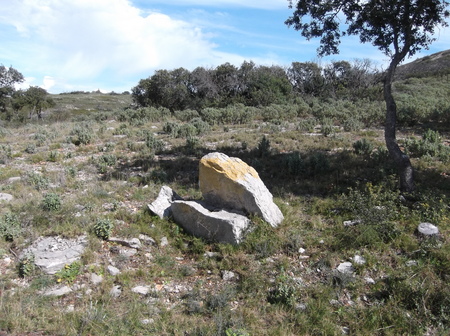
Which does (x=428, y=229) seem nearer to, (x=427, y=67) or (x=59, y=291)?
(x=59, y=291)

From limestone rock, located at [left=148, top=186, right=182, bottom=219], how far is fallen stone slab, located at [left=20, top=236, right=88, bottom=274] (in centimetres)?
146

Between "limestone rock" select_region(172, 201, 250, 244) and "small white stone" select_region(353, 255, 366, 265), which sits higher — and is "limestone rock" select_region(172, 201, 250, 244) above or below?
above

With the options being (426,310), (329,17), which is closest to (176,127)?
(329,17)

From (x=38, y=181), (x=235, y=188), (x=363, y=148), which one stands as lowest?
(x=38, y=181)

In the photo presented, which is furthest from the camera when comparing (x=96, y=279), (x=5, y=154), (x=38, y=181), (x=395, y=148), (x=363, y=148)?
(x=5, y=154)

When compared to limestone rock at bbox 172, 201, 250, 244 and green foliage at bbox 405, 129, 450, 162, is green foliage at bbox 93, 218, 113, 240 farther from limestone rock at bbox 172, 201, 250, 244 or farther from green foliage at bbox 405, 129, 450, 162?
green foliage at bbox 405, 129, 450, 162

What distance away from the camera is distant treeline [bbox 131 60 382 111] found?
27839mm

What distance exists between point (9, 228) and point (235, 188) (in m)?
4.18

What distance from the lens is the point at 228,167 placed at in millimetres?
6184

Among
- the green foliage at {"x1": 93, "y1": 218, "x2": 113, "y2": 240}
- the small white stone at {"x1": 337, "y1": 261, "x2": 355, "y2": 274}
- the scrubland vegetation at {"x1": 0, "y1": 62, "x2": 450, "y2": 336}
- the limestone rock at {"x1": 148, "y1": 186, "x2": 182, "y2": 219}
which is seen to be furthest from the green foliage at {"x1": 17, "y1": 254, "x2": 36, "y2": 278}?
the small white stone at {"x1": 337, "y1": 261, "x2": 355, "y2": 274}

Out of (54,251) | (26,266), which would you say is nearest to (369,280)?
(54,251)

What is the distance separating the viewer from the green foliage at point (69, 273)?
4.64 meters

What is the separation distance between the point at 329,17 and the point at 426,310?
24.9 ft

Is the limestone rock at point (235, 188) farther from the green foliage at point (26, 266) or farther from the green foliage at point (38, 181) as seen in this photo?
the green foliage at point (38, 181)
